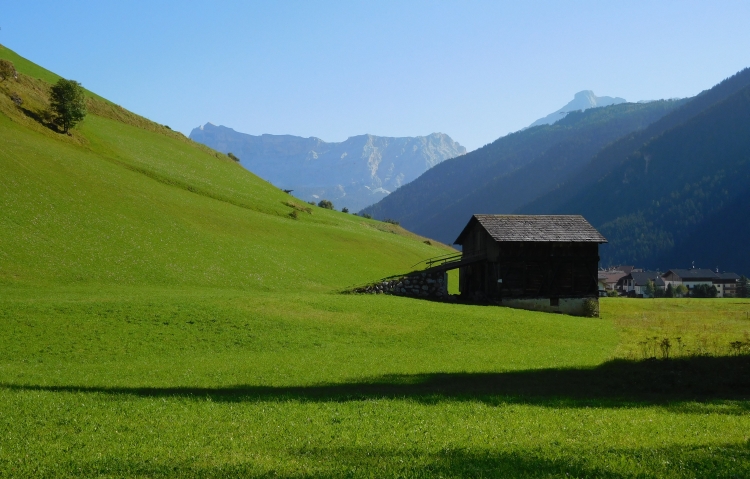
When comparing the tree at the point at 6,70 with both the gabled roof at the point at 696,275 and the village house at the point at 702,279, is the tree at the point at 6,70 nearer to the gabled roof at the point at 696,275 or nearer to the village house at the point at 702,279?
the village house at the point at 702,279

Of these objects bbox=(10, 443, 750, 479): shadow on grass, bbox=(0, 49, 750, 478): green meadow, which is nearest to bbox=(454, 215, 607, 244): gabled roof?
bbox=(0, 49, 750, 478): green meadow

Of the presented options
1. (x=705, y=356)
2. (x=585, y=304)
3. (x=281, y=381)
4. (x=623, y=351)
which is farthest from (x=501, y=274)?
(x=281, y=381)

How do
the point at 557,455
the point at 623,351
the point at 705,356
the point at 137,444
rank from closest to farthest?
the point at 557,455
the point at 137,444
the point at 705,356
the point at 623,351

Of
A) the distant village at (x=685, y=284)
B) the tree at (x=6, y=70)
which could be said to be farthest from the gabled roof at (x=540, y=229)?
the distant village at (x=685, y=284)

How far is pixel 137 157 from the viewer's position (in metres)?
90.1

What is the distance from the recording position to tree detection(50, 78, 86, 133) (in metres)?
83.1

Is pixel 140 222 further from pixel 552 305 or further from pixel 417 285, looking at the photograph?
pixel 552 305

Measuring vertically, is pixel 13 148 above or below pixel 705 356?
above

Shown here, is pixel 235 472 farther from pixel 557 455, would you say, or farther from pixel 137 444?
pixel 557 455

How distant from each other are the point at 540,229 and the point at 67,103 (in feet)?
218

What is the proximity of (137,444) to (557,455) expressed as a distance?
27.1ft

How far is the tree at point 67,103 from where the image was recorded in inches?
3270

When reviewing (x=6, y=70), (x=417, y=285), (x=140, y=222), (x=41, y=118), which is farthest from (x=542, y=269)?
(x=6, y=70)

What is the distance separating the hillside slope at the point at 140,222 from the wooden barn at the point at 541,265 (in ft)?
52.5
